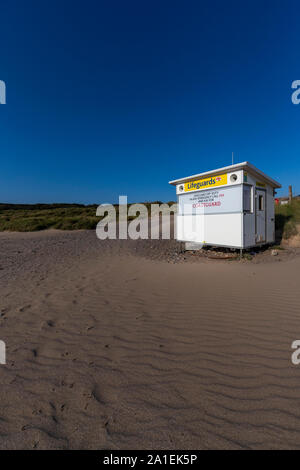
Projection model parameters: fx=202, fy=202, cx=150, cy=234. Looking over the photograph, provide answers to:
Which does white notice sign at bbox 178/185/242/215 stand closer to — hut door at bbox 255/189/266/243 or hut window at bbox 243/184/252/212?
hut window at bbox 243/184/252/212

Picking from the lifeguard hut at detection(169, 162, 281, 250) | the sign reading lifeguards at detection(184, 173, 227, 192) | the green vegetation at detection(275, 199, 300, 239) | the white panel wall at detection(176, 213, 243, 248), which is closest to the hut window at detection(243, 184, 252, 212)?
the lifeguard hut at detection(169, 162, 281, 250)

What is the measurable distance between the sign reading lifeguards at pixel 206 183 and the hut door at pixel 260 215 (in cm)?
167

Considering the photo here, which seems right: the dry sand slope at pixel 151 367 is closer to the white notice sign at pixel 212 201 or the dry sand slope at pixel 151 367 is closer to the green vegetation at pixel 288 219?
the white notice sign at pixel 212 201

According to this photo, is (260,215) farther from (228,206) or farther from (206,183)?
(206,183)

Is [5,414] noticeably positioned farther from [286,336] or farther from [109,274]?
[109,274]

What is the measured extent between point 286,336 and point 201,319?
124 cm

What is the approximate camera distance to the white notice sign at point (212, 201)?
7904 millimetres

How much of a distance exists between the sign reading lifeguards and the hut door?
167cm

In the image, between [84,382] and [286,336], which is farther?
[286,336]

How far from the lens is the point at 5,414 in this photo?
6.13ft

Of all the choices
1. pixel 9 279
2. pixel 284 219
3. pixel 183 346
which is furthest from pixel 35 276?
pixel 284 219

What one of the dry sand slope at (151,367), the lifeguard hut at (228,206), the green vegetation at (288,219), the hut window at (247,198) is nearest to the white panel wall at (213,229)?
the lifeguard hut at (228,206)

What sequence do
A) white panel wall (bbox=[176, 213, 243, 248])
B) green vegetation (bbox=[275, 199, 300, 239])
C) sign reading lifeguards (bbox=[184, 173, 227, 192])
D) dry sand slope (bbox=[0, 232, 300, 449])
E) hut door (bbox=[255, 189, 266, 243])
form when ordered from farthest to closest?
green vegetation (bbox=[275, 199, 300, 239]), hut door (bbox=[255, 189, 266, 243]), sign reading lifeguards (bbox=[184, 173, 227, 192]), white panel wall (bbox=[176, 213, 243, 248]), dry sand slope (bbox=[0, 232, 300, 449])

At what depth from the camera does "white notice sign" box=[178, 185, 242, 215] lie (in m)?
7.90
